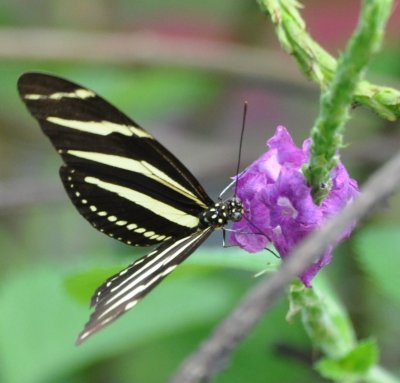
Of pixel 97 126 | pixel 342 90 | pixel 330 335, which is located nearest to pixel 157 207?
pixel 97 126

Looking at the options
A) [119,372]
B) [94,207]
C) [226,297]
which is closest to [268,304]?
[94,207]

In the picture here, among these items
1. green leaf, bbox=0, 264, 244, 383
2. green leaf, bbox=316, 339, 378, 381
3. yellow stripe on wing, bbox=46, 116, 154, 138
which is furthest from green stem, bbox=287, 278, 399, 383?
green leaf, bbox=0, 264, 244, 383

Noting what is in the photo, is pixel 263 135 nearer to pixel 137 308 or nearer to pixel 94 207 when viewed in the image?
pixel 137 308

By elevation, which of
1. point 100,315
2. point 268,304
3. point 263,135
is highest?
point 263,135

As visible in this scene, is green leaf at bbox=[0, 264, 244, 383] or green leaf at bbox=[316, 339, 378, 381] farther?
green leaf at bbox=[0, 264, 244, 383]

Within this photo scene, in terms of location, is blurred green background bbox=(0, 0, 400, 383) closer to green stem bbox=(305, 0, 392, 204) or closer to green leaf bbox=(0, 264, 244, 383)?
green leaf bbox=(0, 264, 244, 383)

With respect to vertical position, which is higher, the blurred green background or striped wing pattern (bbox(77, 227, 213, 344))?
the blurred green background

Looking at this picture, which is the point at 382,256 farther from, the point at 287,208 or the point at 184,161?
the point at 184,161
